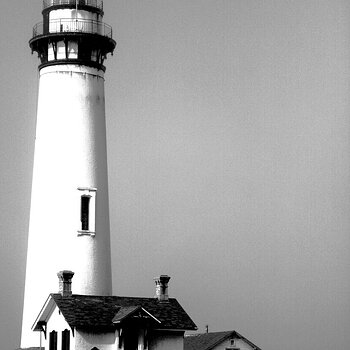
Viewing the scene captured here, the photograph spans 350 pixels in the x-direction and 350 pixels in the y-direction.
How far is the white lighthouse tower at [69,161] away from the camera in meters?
61.7

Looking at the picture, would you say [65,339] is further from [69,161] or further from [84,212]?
[69,161]

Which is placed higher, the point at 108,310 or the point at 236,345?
the point at 108,310

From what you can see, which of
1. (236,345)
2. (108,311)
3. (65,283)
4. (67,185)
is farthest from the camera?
(67,185)

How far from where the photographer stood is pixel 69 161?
62.2 metres

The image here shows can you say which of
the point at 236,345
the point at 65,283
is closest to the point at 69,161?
the point at 65,283

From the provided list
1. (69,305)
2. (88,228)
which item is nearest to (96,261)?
(88,228)

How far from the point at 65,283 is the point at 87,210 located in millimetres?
5083

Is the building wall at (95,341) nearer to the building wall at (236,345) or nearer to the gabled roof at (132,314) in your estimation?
the gabled roof at (132,314)

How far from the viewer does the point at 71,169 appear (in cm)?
6219

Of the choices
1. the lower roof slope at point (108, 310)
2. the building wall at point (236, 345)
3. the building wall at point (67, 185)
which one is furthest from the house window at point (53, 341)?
the building wall at point (236, 345)

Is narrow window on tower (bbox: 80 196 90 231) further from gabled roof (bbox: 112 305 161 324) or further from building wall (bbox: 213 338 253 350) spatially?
building wall (bbox: 213 338 253 350)

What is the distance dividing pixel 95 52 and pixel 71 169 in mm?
4802

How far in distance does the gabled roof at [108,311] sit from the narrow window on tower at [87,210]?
157 inches

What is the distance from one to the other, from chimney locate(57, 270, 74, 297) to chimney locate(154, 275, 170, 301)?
11.2ft
